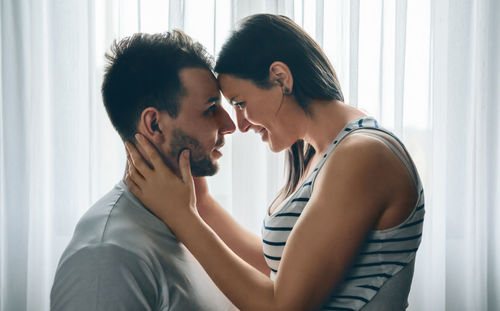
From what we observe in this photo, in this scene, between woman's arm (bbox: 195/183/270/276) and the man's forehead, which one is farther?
woman's arm (bbox: 195/183/270/276)

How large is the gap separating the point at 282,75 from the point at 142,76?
34 cm

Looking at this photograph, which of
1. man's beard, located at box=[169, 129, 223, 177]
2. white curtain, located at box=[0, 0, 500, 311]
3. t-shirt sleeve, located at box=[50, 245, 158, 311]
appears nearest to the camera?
t-shirt sleeve, located at box=[50, 245, 158, 311]

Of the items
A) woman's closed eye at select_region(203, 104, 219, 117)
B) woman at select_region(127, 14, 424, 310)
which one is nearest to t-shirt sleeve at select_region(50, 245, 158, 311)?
woman at select_region(127, 14, 424, 310)

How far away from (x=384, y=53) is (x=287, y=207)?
143 centimetres

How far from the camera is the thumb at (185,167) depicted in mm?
1101

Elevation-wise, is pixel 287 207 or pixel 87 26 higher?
pixel 87 26

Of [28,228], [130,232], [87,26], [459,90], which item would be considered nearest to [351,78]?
[459,90]

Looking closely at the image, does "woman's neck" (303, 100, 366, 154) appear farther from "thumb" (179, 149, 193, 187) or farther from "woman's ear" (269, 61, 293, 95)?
"thumb" (179, 149, 193, 187)

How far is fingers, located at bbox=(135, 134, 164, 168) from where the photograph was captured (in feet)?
3.57

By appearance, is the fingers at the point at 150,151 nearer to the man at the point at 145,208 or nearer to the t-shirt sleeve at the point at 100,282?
the man at the point at 145,208

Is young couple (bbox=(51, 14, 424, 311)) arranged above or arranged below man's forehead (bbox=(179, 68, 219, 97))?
below

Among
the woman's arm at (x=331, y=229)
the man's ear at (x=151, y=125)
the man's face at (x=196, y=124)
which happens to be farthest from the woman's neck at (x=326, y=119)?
the man's ear at (x=151, y=125)

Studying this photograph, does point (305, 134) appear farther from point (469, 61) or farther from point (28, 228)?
point (28, 228)

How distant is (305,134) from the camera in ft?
4.01
